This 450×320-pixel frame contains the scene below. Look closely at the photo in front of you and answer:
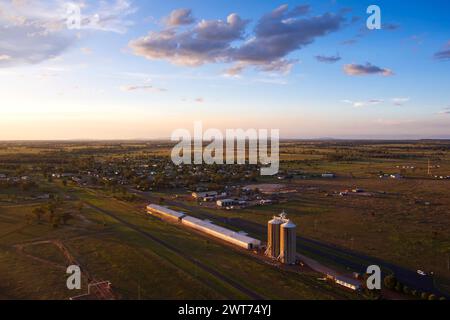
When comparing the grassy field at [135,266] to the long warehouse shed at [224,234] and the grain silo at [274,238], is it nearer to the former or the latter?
the long warehouse shed at [224,234]

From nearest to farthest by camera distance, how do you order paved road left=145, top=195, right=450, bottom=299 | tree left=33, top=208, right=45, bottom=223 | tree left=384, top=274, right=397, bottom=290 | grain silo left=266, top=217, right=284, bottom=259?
1. tree left=384, top=274, right=397, bottom=290
2. paved road left=145, top=195, right=450, bottom=299
3. grain silo left=266, top=217, right=284, bottom=259
4. tree left=33, top=208, right=45, bottom=223

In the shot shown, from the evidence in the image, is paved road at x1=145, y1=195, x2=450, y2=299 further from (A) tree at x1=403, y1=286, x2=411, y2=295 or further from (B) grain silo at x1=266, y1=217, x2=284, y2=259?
(B) grain silo at x1=266, y1=217, x2=284, y2=259

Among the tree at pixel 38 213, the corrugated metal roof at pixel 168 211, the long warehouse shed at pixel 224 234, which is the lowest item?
the long warehouse shed at pixel 224 234

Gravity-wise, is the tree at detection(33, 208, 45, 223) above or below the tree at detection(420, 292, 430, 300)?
above

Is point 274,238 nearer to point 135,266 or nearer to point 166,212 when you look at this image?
point 135,266

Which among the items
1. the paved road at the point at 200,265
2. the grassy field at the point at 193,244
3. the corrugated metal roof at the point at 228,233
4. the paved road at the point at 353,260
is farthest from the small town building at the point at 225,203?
the paved road at the point at 200,265

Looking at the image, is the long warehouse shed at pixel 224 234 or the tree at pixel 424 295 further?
the long warehouse shed at pixel 224 234

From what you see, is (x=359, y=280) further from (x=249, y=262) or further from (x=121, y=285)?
(x=121, y=285)

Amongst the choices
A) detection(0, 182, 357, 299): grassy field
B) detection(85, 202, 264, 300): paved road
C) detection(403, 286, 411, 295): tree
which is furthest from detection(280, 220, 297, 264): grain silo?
detection(403, 286, 411, 295): tree

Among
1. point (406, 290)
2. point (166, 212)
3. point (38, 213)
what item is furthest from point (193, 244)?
point (38, 213)
